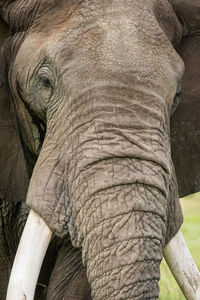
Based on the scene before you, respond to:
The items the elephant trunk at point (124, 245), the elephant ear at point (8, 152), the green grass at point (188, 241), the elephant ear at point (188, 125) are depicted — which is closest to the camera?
the elephant trunk at point (124, 245)

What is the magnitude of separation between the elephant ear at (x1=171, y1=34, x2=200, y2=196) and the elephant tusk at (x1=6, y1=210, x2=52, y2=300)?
1.17 m

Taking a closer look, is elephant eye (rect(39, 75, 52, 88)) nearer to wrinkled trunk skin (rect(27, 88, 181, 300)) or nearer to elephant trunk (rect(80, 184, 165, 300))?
wrinkled trunk skin (rect(27, 88, 181, 300))

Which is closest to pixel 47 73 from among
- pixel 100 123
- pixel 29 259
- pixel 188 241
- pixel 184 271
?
pixel 100 123

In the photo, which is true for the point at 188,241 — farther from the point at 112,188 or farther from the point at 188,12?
the point at 112,188

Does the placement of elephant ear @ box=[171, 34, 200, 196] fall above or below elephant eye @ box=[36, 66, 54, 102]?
below

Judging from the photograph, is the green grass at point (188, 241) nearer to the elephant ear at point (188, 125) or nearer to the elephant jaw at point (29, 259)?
the elephant ear at point (188, 125)

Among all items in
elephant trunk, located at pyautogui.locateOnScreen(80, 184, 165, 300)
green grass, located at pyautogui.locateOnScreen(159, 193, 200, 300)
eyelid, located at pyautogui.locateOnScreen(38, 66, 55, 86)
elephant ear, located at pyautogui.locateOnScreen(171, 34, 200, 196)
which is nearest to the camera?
elephant trunk, located at pyautogui.locateOnScreen(80, 184, 165, 300)

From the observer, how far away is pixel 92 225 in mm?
4996

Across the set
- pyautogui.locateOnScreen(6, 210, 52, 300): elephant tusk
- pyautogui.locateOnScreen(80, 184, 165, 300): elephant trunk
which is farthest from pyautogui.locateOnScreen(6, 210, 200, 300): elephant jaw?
pyautogui.locateOnScreen(80, 184, 165, 300): elephant trunk

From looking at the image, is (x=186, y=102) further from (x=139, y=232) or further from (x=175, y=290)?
(x=175, y=290)

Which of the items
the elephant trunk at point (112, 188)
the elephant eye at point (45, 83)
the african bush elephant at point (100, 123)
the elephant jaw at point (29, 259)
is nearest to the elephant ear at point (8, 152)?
the african bush elephant at point (100, 123)

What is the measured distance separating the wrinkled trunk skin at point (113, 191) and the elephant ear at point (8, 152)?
555mm

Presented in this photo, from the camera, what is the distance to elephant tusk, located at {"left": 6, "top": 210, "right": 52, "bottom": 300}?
16.7ft

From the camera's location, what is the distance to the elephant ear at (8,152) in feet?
18.4
